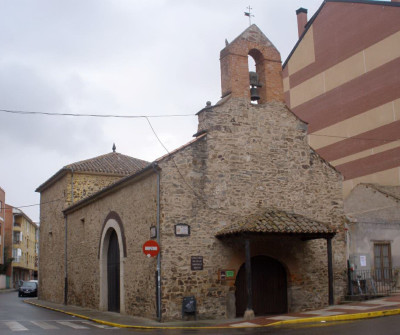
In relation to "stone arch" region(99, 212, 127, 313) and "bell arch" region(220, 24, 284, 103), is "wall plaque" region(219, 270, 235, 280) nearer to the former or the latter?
"stone arch" region(99, 212, 127, 313)

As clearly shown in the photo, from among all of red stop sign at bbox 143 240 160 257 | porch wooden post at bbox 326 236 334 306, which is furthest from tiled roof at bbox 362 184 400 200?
red stop sign at bbox 143 240 160 257

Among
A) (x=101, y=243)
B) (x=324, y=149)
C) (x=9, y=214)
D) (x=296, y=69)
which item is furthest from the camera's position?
(x=9, y=214)

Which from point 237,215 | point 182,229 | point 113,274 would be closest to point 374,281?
point 237,215

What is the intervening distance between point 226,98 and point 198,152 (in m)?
2.15

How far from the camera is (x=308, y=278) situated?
1702cm

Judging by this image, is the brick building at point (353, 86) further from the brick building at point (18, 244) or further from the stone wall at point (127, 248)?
the brick building at point (18, 244)

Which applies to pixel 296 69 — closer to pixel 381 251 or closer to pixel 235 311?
pixel 381 251

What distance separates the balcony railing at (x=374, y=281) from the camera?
17.9 metres

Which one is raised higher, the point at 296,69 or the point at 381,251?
the point at 296,69

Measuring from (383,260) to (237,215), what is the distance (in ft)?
28.4

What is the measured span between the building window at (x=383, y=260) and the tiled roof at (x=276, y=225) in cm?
656

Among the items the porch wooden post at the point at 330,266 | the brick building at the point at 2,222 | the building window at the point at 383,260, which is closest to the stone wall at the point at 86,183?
the building window at the point at 383,260

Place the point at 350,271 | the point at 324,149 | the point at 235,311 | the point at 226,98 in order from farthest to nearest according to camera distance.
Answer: the point at 324,149
the point at 350,271
the point at 226,98
the point at 235,311

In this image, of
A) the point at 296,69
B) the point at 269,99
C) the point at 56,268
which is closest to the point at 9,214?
the point at 56,268
